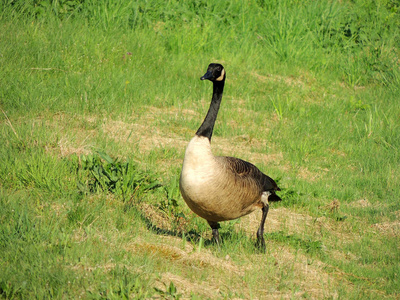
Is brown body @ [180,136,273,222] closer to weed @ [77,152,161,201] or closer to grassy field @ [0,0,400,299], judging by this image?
grassy field @ [0,0,400,299]

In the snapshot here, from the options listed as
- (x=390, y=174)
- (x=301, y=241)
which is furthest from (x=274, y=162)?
(x=301, y=241)

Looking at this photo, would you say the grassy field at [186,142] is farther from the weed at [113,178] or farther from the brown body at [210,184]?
the brown body at [210,184]

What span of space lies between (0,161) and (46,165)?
534 millimetres

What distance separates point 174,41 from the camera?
10.7m

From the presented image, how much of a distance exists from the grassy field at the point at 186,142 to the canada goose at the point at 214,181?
39cm

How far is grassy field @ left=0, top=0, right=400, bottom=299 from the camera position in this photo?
4.42 meters

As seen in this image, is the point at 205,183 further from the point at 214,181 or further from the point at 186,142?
the point at 186,142

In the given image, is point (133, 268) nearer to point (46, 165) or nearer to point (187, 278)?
point (187, 278)

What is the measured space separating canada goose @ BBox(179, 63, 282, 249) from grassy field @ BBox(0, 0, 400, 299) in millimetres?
389

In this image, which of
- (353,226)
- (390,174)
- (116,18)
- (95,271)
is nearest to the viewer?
(95,271)

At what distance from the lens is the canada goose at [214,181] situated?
4.82 metres

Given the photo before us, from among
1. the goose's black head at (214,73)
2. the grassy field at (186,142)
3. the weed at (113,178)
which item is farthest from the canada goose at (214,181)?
the weed at (113,178)

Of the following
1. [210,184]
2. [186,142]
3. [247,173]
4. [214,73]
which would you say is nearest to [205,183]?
[210,184]

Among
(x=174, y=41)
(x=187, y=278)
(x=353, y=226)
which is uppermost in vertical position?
(x=174, y=41)
